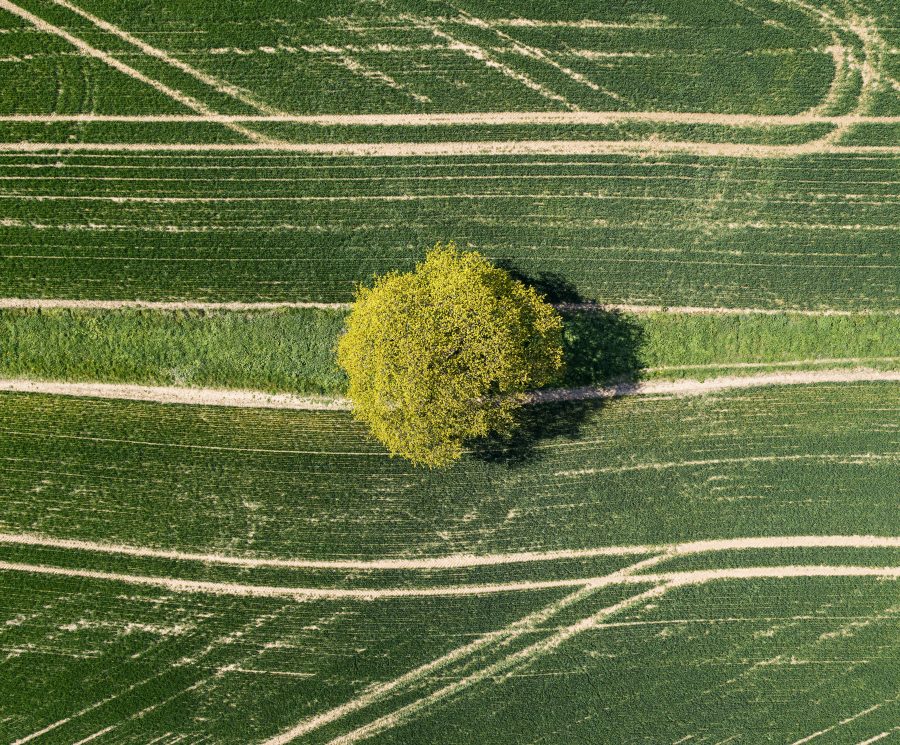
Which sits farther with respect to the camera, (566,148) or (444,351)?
(566,148)

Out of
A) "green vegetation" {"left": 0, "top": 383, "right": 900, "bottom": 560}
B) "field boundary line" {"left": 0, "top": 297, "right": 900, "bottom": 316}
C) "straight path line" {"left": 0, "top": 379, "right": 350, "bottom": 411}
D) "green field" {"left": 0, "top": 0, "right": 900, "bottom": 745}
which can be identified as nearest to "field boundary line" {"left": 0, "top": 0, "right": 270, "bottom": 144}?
"green field" {"left": 0, "top": 0, "right": 900, "bottom": 745}

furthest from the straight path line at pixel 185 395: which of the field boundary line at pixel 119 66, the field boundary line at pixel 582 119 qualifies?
the field boundary line at pixel 582 119

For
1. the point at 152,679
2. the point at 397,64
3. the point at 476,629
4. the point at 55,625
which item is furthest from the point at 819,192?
the point at 55,625

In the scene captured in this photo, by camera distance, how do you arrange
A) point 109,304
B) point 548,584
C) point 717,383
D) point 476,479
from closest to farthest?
point 548,584
point 476,479
point 717,383
point 109,304

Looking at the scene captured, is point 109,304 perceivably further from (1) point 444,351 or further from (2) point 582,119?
(2) point 582,119

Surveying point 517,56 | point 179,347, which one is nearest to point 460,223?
point 517,56

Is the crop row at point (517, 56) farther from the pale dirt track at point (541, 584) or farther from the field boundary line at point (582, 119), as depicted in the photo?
the pale dirt track at point (541, 584)

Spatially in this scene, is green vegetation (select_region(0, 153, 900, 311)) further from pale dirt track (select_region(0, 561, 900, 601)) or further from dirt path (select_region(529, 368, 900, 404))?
pale dirt track (select_region(0, 561, 900, 601))

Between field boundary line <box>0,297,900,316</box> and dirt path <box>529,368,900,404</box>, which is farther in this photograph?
dirt path <box>529,368,900,404</box>

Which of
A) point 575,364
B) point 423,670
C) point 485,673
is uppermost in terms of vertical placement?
point 575,364
